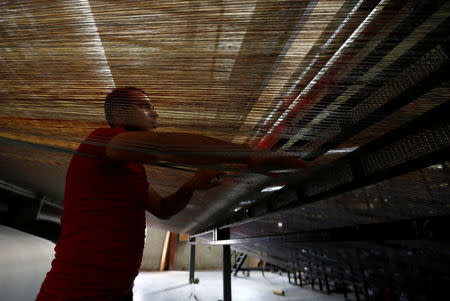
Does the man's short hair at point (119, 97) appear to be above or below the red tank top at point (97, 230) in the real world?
above

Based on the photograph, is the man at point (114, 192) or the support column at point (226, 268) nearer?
the man at point (114, 192)

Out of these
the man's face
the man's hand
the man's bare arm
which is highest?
the man's face

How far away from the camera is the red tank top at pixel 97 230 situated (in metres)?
0.64

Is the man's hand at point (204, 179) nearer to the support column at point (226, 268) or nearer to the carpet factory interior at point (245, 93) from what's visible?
the carpet factory interior at point (245, 93)

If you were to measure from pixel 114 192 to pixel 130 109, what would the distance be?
24 centimetres

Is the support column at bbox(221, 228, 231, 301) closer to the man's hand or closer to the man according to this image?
the man's hand

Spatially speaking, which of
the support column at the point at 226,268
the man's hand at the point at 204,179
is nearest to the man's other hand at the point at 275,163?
the man's hand at the point at 204,179

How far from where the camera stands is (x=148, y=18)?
52 centimetres

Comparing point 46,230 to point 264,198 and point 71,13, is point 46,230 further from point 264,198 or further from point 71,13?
point 71,13

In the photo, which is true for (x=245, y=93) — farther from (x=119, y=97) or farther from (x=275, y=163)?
(x=119, y=97)

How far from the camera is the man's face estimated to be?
657mm

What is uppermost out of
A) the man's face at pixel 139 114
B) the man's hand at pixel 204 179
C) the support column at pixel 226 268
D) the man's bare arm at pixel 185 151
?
the man's face at pixel 139 114

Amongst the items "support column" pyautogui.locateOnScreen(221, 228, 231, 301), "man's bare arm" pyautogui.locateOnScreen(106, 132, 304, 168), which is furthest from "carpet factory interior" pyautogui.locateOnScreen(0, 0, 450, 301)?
"support column" pyautogui.locateOnScreen(221, 228, 231, 301)

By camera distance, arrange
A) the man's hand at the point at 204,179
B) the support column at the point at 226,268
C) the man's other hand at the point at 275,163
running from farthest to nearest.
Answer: the support column at the point at 226,268 < the man's hand at the point at 204,179 < the man's other hand at the point at 275,163
